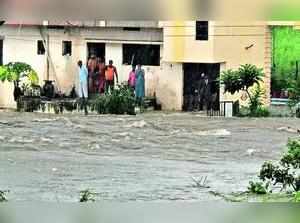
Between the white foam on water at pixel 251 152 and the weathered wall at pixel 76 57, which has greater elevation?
the weathered wall at pixel 76 57

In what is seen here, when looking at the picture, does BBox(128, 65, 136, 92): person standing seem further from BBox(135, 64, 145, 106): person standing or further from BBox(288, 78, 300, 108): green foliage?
BBox(288, 78, 300, 108): green foliage

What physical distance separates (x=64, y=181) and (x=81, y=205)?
14.1 ft

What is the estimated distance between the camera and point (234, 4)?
0.29m

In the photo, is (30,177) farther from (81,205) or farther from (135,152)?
(81,205)

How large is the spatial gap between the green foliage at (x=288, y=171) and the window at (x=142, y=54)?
2559mm

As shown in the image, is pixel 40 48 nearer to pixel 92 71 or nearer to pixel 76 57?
pixel 76 57

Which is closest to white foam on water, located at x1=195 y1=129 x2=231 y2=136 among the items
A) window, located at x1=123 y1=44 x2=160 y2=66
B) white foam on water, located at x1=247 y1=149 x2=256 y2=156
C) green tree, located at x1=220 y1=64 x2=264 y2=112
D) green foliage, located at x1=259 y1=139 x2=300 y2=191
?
white foam on water, located at x1=247 y1=149 x2=256 y2=156

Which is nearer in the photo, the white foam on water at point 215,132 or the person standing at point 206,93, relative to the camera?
the person standing at point 206,93

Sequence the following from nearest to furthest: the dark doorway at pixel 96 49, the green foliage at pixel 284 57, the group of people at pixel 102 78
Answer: the green foliage at pixel 284 57, the group of people at pixel 102 78, the dark doorway at pixel 96 49

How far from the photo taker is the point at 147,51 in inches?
195

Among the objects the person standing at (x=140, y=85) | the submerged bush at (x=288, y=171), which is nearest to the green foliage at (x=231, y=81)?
the person standing at (x=140, y=85)

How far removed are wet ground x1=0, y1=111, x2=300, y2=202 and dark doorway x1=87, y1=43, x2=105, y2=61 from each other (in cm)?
41

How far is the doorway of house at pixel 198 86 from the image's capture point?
4543mm

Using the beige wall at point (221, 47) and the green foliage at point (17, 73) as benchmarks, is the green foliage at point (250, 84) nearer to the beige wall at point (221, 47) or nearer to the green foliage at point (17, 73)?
the beige wall at point (221, 47)
